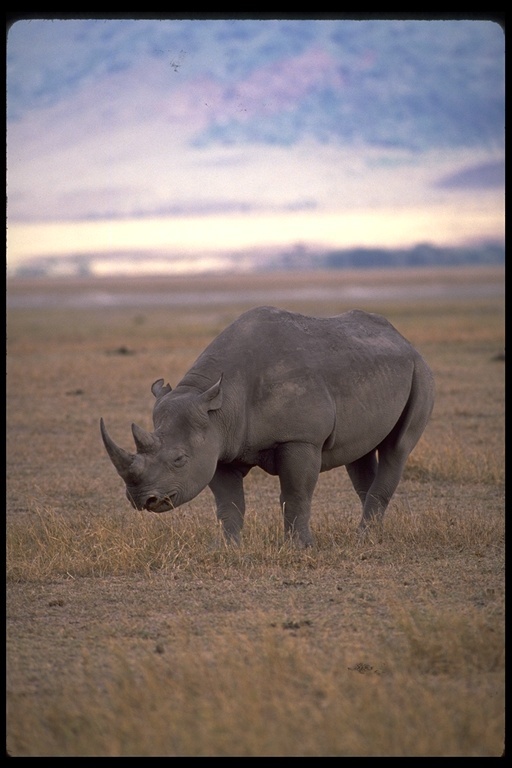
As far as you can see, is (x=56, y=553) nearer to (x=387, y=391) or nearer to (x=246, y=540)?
(x=246, y=540)

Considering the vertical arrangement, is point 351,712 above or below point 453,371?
below

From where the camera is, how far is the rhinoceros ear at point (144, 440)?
653cm

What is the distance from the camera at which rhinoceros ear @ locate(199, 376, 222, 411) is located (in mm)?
6938

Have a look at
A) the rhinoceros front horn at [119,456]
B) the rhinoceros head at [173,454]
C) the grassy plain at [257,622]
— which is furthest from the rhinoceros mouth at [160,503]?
the grassy plain at [257,622]

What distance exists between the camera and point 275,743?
4.23 m

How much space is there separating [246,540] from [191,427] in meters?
1.13

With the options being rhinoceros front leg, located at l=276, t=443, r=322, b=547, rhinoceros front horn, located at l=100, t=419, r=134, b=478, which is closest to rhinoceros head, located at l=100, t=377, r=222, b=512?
rhinoceros front horn, located at l=100, t=419, r=134, b=478

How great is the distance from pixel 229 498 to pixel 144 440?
139 centimetres

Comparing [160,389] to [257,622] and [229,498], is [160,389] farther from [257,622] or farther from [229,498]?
[257,622]

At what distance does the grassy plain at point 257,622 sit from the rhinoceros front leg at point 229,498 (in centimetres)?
18

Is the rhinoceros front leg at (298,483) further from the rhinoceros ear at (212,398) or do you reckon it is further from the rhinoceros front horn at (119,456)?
the rhinoceros front horn at (119,456)

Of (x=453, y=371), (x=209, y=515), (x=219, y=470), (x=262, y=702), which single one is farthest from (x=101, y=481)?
(x=453, y=371)

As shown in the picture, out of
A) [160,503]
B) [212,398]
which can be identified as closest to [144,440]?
[160,503]

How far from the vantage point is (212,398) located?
6.98 m
